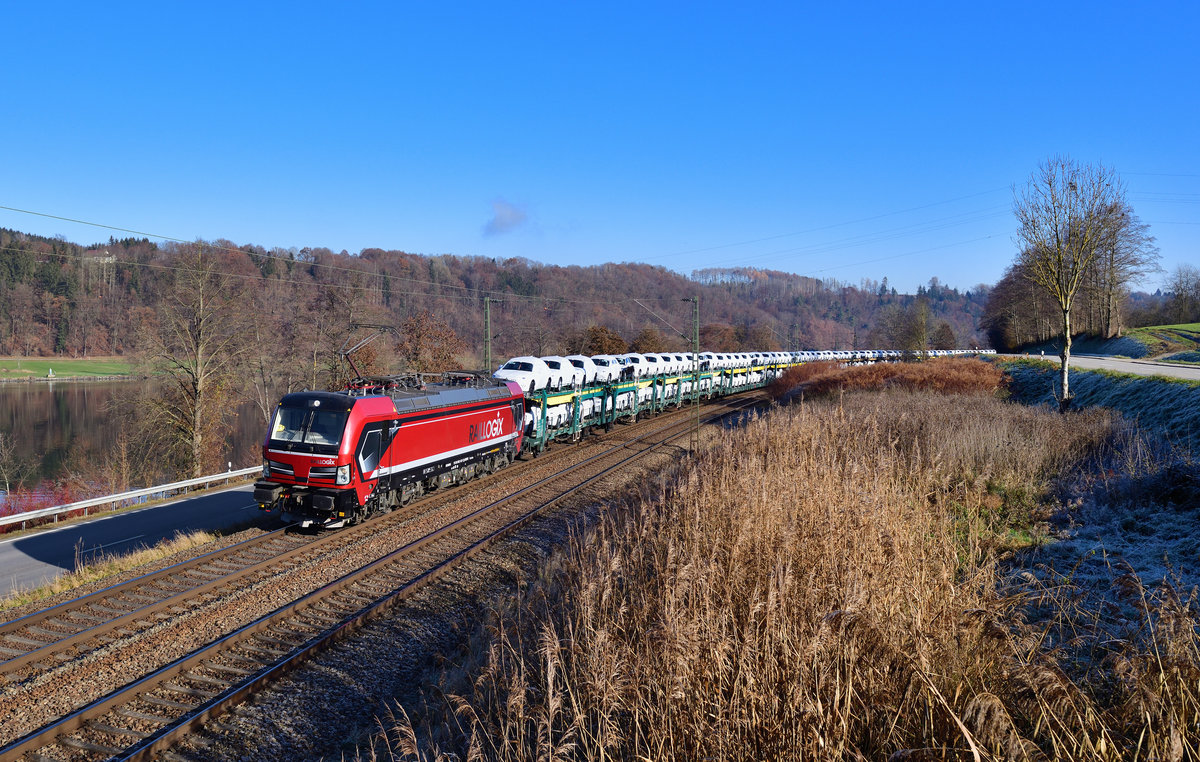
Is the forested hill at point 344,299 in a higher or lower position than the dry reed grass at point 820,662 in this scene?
higher

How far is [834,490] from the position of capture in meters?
7.35

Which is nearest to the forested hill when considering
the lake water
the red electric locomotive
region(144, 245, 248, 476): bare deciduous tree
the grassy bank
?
region(144, 245, 248, 476): bare deciduous tree

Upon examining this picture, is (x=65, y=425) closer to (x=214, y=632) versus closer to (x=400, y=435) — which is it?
(x=400, y=435)

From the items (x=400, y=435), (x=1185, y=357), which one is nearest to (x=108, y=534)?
(x=400, y=435)

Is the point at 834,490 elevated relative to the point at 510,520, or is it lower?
elevated

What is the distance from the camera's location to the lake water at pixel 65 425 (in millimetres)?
34250

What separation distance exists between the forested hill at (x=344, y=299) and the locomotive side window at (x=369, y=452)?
1503cm

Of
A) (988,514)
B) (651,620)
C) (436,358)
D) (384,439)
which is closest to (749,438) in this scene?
(988,514)

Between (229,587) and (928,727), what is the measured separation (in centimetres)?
1056

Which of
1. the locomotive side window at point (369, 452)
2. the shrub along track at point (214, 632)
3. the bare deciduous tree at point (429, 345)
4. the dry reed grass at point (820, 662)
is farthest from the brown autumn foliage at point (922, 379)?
the bare deciduous tree at point (429, 345)

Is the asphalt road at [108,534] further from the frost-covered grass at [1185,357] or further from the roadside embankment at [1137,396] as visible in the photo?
the frost-covered grass at [1185,357]

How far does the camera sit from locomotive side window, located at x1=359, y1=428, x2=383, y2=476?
43.3ft

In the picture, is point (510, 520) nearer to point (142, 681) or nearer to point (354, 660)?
point (354, 660)

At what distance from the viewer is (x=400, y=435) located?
14359 millimetres
